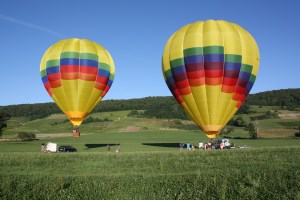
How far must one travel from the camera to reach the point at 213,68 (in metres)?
34.8

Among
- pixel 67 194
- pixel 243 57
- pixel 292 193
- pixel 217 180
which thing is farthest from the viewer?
pixel 243 57

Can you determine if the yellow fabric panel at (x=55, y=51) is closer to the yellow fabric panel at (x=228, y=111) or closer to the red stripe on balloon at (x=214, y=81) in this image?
the red stripe on balloon at (x=214, y=81)

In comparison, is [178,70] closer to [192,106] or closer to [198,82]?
[198,82]

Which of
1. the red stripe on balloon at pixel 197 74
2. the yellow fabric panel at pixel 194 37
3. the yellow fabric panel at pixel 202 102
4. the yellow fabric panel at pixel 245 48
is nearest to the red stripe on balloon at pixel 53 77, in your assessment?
the yellow fabric panel at pixel 194 37

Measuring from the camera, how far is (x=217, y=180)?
20.0m

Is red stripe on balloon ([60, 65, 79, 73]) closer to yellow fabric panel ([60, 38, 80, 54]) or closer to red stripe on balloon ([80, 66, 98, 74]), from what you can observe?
red stripe on balloon ([80, 66, 98, 74])

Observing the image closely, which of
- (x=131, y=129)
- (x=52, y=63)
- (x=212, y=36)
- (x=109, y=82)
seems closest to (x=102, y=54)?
(x=109, y=82)

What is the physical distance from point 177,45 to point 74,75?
13.3m

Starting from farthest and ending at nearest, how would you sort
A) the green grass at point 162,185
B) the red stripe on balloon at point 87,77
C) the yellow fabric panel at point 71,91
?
the red stripe on balloon at point 87,77 → the yellow fabric panel at point 71,91 → the green grass at point 162,185

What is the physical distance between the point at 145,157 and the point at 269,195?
15.8 m

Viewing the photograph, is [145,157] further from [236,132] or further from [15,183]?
[236,132]

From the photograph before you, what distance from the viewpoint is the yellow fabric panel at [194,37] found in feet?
116

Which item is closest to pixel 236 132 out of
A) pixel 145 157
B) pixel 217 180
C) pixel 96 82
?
pixel 96 82

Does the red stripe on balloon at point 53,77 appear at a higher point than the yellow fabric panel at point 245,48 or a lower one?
lower
